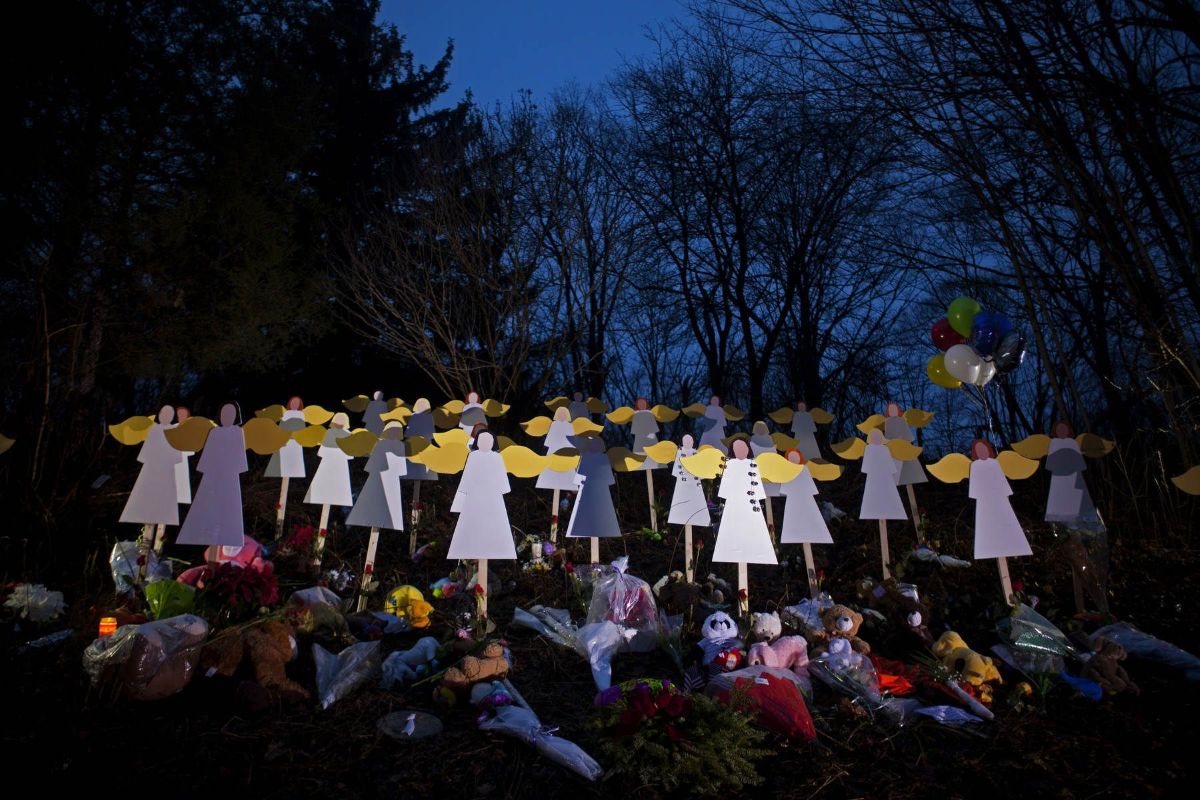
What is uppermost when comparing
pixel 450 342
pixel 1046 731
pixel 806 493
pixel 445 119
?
pixel 445 119

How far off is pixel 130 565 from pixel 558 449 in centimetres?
274

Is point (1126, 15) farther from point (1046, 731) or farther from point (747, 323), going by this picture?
point (747, 323)

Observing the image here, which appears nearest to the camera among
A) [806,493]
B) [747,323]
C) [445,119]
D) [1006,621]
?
[1006,621]

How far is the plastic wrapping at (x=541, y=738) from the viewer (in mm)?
2672

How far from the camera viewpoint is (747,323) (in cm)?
1023

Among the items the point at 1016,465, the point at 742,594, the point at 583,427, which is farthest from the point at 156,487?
the point at 1016,465

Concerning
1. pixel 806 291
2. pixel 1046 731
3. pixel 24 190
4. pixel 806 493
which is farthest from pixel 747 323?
pixel 24 190

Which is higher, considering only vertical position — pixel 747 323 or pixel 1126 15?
pixel 1126 15

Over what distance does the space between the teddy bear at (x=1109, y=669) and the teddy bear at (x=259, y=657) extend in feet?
11.7

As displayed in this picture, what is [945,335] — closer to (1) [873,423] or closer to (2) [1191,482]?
(1) [873,423]

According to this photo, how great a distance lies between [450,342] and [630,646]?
553 cm

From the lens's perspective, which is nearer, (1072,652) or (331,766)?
(331,766)

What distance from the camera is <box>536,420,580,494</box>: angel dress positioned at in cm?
550

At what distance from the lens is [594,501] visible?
464 cm
